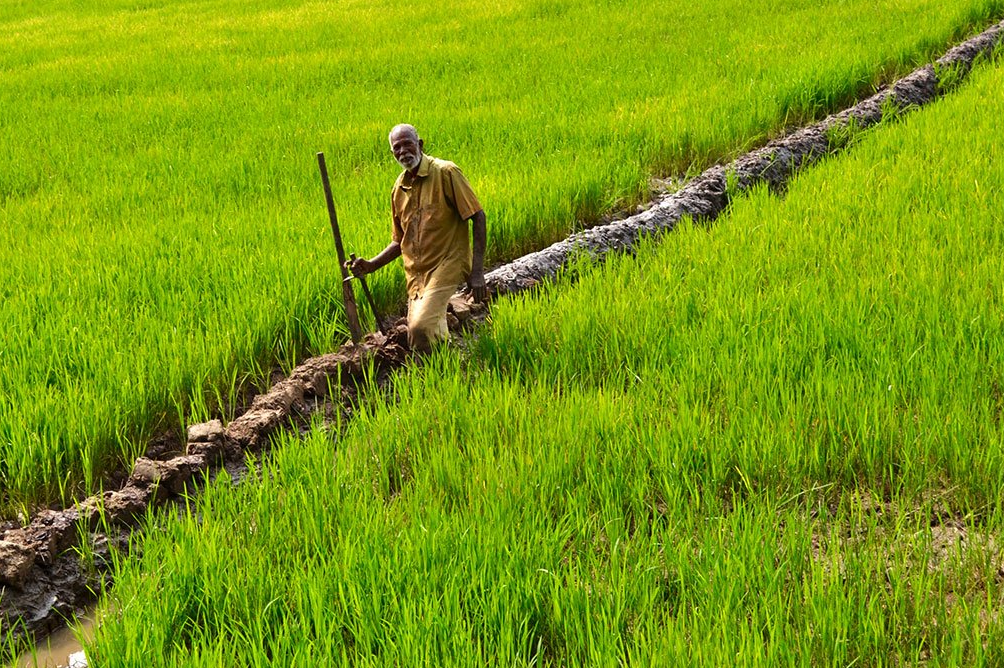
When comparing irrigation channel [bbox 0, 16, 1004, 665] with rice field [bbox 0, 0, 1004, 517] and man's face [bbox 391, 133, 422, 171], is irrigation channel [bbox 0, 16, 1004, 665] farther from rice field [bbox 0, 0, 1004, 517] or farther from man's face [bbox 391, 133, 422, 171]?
man's face [bbox 391, 133, 422, 171]

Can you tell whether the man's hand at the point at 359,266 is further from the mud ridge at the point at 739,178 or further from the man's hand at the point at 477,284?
the mud ridge at the point at 739,178

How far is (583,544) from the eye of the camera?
1.97 metres

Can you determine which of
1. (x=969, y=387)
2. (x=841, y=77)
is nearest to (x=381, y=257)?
(x=969, y=387)

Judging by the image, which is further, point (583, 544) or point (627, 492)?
point (627, 492)

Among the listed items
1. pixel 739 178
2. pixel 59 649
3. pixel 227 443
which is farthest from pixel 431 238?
pixel 739 178

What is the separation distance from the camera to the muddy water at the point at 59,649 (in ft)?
6.48

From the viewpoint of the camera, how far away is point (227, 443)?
269cm

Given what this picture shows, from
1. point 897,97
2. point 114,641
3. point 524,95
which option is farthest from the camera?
point 524,95

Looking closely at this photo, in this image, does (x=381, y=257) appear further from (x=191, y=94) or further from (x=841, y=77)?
(x=191, y=94)

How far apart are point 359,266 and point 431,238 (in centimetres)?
28

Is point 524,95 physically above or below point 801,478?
above

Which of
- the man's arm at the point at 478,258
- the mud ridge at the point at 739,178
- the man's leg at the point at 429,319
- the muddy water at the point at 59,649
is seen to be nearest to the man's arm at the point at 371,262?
the man's leg at the point at 429,319

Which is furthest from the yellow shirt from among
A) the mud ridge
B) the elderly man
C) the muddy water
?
the muddy water

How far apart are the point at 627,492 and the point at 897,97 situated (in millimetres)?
5467
